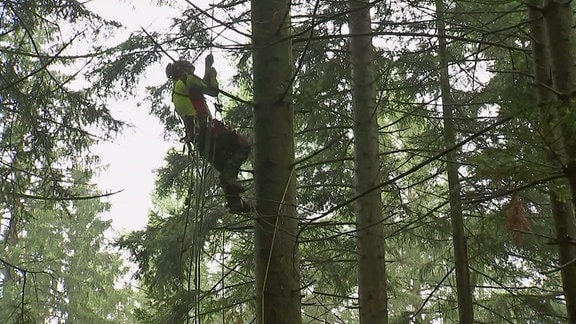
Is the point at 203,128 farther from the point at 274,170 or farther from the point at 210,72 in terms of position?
the point at 274,170

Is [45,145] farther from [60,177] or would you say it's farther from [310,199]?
[310,199]

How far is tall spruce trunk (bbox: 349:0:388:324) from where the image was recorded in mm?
5211

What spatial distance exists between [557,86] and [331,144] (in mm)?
1199

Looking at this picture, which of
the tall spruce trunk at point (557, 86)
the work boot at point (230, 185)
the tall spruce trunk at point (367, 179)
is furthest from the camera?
the tall spruce trunk at point (367, 179)

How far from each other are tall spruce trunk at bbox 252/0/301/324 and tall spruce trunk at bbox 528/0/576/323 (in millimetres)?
1246

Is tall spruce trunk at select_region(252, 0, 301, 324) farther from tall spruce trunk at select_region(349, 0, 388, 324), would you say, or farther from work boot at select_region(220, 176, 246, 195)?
tall spruce trunk at select_region(349, 0, 388, 324)

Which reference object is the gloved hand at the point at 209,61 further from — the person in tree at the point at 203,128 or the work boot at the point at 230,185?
the work boot at the point at 230,185

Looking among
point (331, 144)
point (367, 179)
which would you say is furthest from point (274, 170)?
point (367, 179)

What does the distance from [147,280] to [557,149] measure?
6021mm

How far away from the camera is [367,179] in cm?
557

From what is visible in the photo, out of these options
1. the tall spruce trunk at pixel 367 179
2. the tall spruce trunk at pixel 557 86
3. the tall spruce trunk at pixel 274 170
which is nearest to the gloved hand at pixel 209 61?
the tall spruce trunk at pixel 274 170

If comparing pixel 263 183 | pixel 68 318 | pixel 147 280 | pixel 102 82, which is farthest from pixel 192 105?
pixel 68 318

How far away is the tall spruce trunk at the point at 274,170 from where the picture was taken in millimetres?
2816

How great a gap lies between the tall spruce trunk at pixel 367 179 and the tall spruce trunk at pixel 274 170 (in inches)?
78.4
